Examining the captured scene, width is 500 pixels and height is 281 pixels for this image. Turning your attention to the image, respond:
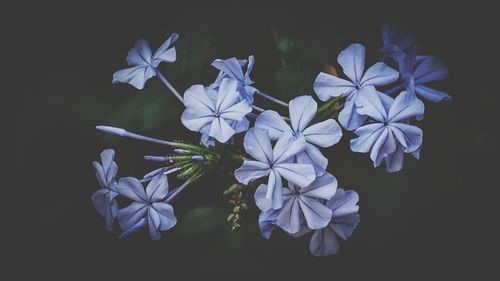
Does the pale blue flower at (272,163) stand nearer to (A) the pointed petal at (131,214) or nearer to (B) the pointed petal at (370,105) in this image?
(B) the pointed petal at (370,105)

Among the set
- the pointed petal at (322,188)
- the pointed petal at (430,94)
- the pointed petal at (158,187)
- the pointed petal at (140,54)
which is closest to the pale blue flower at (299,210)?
the pointed petal at (322,188)

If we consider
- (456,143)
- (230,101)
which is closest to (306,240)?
(456,143)

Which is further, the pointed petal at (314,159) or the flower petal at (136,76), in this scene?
the flower petal at (136,76)

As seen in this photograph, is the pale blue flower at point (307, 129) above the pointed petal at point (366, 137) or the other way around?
above

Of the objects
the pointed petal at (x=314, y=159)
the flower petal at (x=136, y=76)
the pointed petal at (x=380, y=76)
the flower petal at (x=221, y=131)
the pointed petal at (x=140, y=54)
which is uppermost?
the pointed petal at (x=140, y=54)

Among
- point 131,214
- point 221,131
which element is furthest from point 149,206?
point 221,131

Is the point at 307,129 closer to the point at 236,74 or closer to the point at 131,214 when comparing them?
the point at 236,74

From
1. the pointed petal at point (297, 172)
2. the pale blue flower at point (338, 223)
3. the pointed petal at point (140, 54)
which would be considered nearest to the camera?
the pointed petal at point (297, 172)

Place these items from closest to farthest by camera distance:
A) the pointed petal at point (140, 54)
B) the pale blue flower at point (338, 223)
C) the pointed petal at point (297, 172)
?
the pointed petal at point (297, 172) → the pale blue flower at point (338, 223) → the pointed petal at point (140, 54)

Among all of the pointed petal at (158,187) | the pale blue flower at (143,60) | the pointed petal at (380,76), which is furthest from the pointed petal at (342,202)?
the pale blue flower at (143,60)
